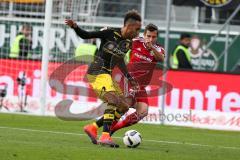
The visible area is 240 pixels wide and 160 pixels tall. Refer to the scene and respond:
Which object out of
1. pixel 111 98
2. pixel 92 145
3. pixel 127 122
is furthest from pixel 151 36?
pixel 92 145

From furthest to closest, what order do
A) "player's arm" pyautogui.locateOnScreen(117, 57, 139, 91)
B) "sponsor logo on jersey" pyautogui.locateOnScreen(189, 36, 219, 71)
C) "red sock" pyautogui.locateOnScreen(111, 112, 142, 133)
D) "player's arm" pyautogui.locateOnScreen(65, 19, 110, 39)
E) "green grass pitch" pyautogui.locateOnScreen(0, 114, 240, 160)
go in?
"sponsor logo on jersey" pyautogui.locateOnScreen(189, 36, 219, 71)
"red sock" pyautogui.locateOnScreen(111, 112, 142, 133)
"player's arm" pyautogui.locateOnScreen(117, 57, 139, 91)
"player's arm" pyautogui.locateOnScreen(65, 19, 110, 39)
"green grass pitch" pyautogui.locateOnScreen(0, 114, 240, 160)

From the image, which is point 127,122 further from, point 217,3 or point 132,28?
point 217,3

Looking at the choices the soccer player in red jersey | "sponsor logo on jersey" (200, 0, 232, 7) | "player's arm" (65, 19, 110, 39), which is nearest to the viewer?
"player's arm" (65, 19, 110, 39)

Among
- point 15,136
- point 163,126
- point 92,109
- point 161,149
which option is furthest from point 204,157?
point 92,109

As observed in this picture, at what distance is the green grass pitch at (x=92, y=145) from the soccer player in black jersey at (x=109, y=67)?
0.43 metres

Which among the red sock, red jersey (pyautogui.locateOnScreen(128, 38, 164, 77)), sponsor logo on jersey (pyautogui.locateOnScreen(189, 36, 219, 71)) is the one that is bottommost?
sponsor logo on jersey (pyautogui.locateOnScreen(189, 36, 219, 71))

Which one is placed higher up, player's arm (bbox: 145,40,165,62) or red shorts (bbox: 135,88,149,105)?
player's arm (bbox: 145,40,165,62)

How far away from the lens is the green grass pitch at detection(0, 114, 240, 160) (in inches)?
467

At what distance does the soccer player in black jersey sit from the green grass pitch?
0.43m

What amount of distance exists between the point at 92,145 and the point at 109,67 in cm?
134

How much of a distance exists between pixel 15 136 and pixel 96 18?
13.5 metres

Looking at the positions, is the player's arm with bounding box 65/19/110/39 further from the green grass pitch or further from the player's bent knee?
the green grass pitch

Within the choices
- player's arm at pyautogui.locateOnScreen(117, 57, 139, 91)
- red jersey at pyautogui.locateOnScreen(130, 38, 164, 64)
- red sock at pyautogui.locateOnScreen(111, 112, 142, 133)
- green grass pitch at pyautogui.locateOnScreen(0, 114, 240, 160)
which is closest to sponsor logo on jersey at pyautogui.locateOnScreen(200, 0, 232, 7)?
green grass pitch at pyautogui.locateOnScreen(0, 114, 240, 160)

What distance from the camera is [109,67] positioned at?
14031 mm
